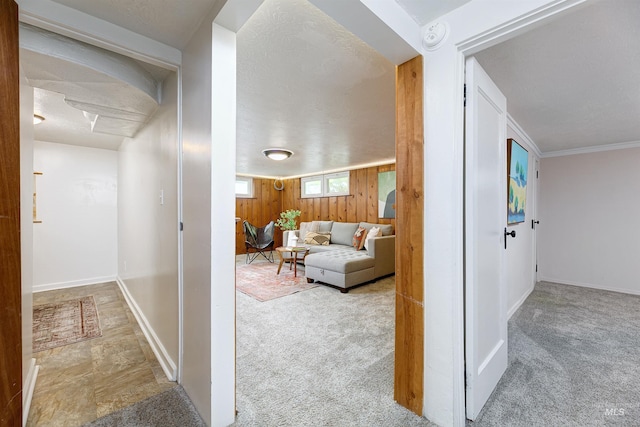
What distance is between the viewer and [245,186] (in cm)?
705

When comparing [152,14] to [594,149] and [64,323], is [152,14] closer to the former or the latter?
[64,323]

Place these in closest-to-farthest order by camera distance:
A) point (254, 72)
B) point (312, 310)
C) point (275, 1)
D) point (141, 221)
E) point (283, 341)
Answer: point (275, 1) < point (254, 72) < point (283, 341) < point (141, 221) < point (312, 310)

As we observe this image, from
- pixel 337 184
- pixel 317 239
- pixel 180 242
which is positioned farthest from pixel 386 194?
pixel 180 242

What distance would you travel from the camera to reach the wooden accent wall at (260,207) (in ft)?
22.7

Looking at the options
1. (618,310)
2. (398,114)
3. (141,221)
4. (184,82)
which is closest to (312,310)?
(141,221)

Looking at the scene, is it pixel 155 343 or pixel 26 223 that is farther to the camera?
pixel 155 343

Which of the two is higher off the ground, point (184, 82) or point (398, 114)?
point (184, 82)

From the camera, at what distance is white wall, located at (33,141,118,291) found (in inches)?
141

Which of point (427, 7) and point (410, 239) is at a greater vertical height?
point (427, 7)

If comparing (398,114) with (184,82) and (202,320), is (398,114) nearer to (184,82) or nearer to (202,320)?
(184,82)

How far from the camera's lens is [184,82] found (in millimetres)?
1579

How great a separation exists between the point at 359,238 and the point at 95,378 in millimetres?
3892

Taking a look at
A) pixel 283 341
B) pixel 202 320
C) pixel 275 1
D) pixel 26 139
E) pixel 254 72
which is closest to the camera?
pixel 275 1

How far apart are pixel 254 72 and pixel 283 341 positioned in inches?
83.1
